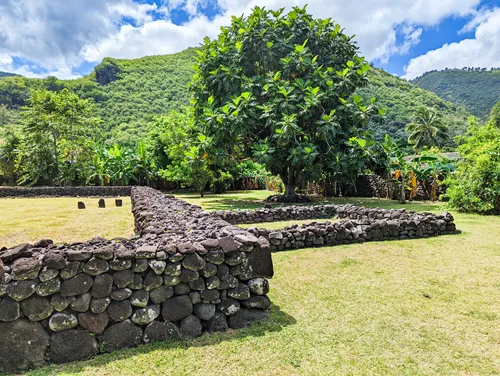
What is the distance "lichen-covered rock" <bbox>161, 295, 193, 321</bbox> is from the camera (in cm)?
350

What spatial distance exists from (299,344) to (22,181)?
38256 mm

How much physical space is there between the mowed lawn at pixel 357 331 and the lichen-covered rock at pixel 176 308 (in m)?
0.25

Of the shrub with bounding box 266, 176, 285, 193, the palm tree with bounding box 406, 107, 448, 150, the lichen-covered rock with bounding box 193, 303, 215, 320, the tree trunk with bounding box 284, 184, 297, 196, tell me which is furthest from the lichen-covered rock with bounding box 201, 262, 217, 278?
the palm tree with bounding box 406, 107, 448, 150

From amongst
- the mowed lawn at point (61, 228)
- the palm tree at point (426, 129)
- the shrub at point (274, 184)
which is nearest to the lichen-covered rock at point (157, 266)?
the mowed lawn at point (61, 228)

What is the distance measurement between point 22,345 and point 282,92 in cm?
1447

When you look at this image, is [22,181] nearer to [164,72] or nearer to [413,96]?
[164,72]

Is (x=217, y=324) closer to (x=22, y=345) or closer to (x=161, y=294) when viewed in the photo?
(x=161, y=294)

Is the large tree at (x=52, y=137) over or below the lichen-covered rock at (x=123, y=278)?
over

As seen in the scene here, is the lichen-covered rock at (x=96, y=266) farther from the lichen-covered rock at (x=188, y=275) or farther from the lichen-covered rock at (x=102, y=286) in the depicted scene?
the lichen-covered rock at (x=188, y=275)

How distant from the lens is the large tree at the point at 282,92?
52.6 feet

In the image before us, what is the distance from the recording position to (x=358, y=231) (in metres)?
7.82

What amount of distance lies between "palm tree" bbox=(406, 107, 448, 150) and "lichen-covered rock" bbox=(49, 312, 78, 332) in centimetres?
5294

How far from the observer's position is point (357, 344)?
3.41 meters

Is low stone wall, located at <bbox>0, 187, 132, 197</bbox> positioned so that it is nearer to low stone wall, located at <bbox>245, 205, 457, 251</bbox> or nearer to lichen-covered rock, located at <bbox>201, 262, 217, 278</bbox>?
low stone wall, located at <bbox>245, 205, 457, 251</bbox>
